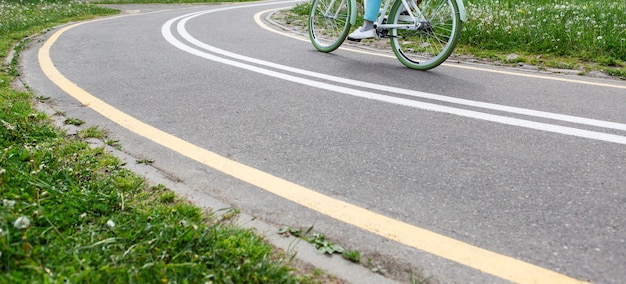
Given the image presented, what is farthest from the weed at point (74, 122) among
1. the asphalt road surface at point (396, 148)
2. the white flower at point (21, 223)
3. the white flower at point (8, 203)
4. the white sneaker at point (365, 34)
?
the white sneaker at point (365, 34)

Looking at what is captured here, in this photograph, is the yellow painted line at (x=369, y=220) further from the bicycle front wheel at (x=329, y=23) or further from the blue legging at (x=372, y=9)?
the bicycle front wheel at (x=329, y=23)

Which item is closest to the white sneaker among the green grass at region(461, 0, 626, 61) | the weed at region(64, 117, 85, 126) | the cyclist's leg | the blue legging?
the cyclist's leg

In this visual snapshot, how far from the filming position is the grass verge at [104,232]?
195cm

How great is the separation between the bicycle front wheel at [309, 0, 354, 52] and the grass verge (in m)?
4.13

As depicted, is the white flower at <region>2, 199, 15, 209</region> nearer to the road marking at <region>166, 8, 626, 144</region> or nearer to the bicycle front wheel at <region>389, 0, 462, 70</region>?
the road marking at <region>166, 8, 626, 144</region>

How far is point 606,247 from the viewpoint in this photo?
2.34 m

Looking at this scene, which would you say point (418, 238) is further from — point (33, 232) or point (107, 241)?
point (33, 232)

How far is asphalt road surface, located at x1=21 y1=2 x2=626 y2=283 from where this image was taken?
7.88 feet

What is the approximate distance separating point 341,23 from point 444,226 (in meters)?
4.76

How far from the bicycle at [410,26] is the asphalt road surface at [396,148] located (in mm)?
274

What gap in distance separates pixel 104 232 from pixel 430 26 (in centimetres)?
443

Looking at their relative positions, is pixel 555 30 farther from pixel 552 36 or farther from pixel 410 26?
pixel 410 26

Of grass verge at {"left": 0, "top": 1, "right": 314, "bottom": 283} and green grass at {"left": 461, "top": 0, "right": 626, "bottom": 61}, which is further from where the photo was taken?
green grass at {"left": 461, "top": 0, "right": 626, "bottom": 61}

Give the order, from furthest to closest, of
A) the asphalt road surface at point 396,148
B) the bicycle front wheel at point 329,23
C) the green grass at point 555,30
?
the bicycle front wheel at point 329,23 < the green grass at point 555,30 < the asphalt road surface at point 396,148
